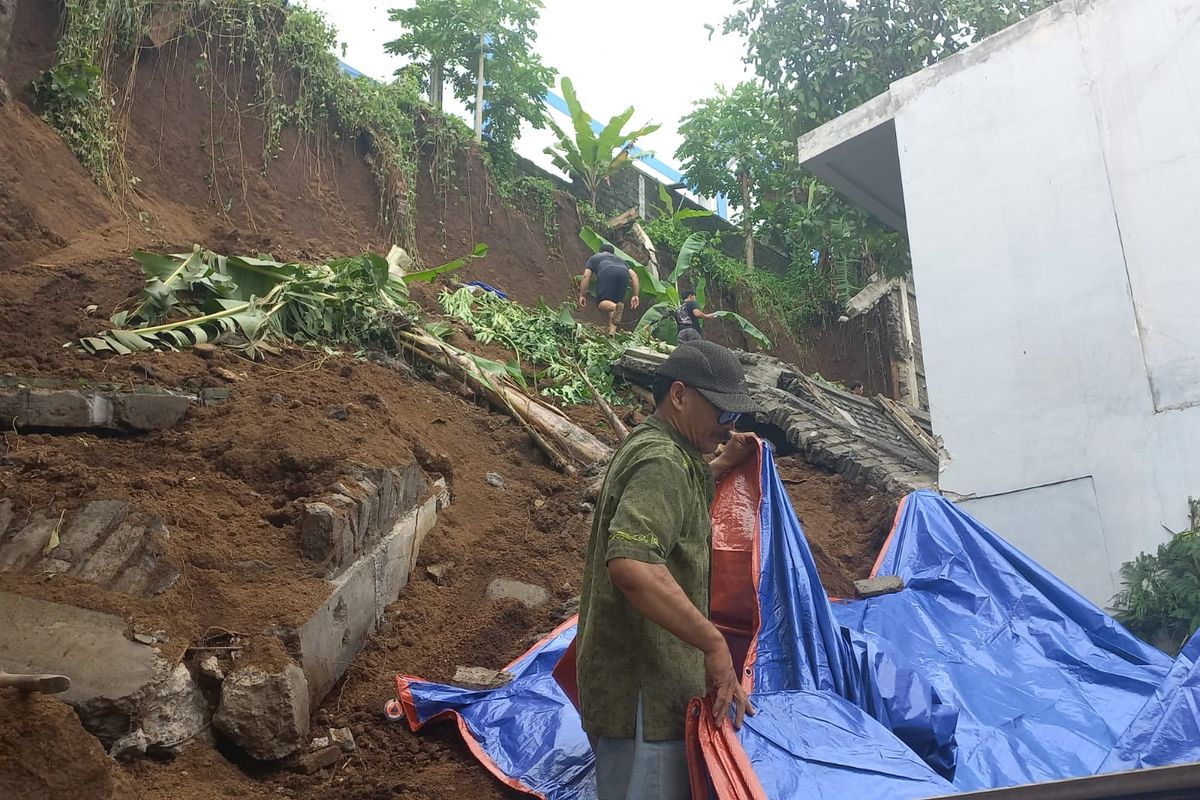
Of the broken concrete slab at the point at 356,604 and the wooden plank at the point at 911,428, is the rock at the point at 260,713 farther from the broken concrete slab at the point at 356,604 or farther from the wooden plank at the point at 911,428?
the wooden plank at the point at 911,428

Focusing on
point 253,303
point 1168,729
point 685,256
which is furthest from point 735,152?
point 1168,729

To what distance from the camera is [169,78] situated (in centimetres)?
926

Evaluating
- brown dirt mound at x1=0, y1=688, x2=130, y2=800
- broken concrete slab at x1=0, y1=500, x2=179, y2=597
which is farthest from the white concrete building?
brown dirt mound at x1=0, y1=688, x2=130, y2=800

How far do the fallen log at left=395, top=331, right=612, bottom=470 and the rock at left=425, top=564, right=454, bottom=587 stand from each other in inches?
83.1

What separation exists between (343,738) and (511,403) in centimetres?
381

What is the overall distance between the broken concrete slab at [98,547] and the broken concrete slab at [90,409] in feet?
3.00

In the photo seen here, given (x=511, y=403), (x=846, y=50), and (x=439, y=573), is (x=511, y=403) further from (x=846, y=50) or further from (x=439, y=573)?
(x=846, y=50)

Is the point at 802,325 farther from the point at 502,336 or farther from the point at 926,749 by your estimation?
the point at 926,749

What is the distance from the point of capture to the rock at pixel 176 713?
2.61 metres

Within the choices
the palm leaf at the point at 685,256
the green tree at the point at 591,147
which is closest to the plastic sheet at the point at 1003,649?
the palm leaf at the point at 685,256

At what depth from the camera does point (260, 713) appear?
2811 millimetres

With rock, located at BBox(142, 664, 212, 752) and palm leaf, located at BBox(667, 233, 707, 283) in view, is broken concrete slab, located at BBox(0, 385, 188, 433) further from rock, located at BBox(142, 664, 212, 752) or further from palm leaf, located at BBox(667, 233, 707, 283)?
palm leaf, located at BBox(667, 233, 707, 283)

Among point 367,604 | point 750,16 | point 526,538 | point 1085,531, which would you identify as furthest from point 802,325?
point 367,604

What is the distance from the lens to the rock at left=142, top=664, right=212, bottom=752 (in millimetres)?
2611
